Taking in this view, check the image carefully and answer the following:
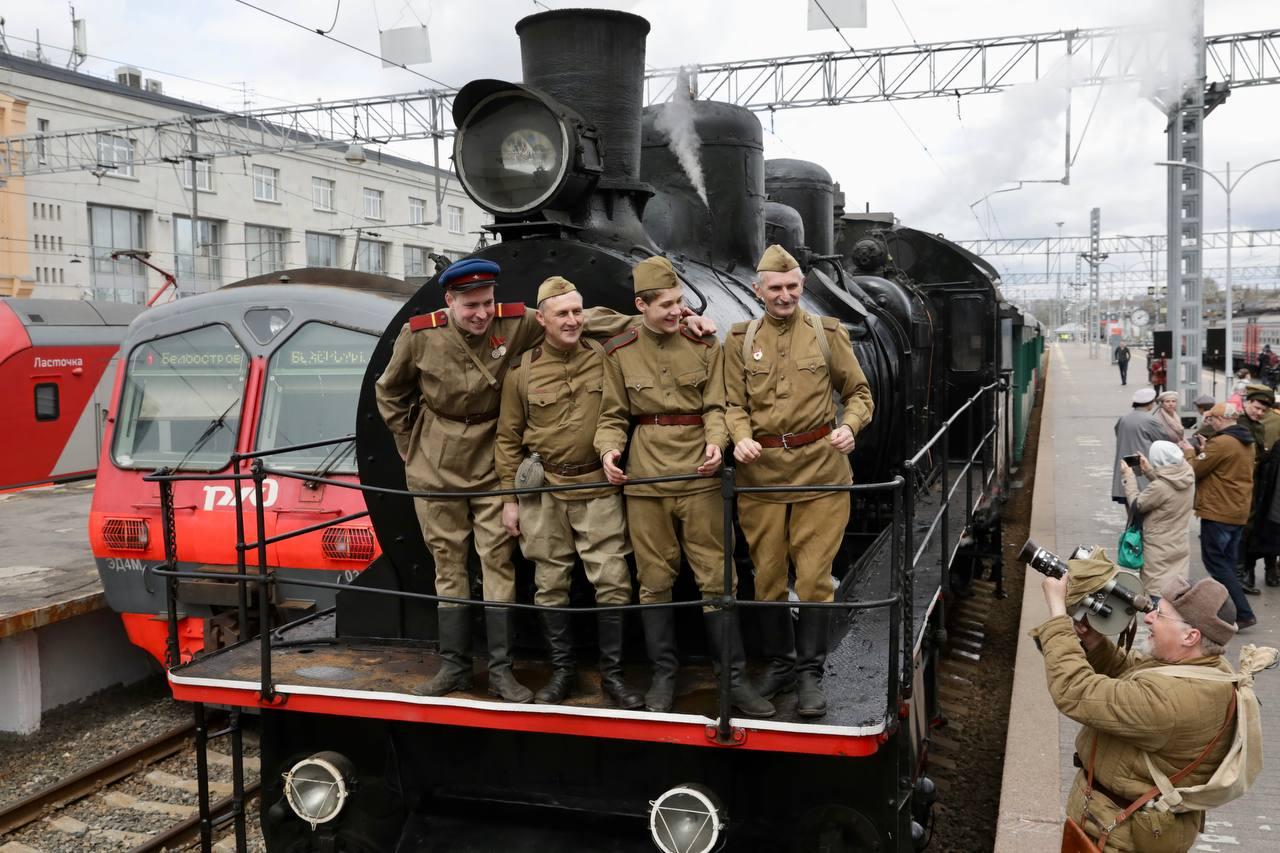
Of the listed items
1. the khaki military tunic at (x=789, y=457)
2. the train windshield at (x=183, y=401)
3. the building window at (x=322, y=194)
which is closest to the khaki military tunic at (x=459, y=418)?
the khaki military tunic at (x=789, y=457)

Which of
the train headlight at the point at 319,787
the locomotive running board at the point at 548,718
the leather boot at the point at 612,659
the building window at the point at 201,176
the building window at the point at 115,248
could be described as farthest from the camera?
the building window at the point at 201,176

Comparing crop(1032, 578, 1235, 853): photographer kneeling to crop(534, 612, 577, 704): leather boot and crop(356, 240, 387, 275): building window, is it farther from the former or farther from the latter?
crop(356, 240, 387, 275): building window

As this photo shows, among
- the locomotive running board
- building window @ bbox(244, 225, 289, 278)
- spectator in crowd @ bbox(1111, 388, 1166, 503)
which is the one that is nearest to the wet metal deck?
the locomotive running board

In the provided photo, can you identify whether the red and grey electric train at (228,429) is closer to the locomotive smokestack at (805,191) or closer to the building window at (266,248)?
the locomotive smokestack at (805,191)

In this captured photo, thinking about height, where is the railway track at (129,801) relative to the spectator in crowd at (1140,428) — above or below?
below

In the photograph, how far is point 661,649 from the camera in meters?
3.97

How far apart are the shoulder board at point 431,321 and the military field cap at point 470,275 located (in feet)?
Result: 0.49

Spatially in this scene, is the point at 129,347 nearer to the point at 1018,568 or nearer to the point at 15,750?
the point at 15,750

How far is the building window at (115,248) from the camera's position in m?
28.1

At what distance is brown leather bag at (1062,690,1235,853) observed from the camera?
11.2ft

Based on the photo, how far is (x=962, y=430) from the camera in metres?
10.1

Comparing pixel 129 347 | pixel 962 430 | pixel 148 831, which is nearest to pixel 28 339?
pixel 129 347

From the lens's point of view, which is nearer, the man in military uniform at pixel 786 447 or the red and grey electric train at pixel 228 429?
the man in military uniform at pixel 786 447

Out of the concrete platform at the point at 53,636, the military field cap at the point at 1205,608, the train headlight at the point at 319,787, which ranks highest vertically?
the military field cap at the point at 1205,608
